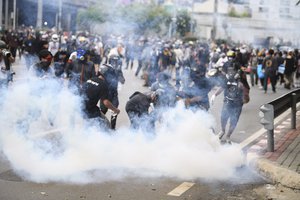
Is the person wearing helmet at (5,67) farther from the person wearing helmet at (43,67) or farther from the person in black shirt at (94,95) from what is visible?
the person in black shirt at (94,95)

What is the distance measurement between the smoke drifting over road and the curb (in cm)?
31

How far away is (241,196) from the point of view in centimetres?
652

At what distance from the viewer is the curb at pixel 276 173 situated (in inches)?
270

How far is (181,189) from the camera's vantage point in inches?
263

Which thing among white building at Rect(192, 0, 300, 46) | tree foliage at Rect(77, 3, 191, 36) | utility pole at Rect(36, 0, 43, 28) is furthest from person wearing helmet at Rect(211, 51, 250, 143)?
utility pole at Rect(36, 0, 43, 28)

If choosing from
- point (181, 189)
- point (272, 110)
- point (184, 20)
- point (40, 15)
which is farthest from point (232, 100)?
point (184, 20)

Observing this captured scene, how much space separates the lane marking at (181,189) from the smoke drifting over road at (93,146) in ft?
1.04

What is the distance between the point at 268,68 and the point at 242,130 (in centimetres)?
918

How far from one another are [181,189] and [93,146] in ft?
6.03

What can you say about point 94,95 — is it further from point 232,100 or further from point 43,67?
point 232,100

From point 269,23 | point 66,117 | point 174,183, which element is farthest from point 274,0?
point 174,183

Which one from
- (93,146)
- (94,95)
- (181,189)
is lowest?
(181,189)

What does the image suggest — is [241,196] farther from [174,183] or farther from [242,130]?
[242,130]

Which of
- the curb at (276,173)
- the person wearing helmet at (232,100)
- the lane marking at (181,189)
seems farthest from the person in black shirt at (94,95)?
the person wearing helmet at (232,100)
